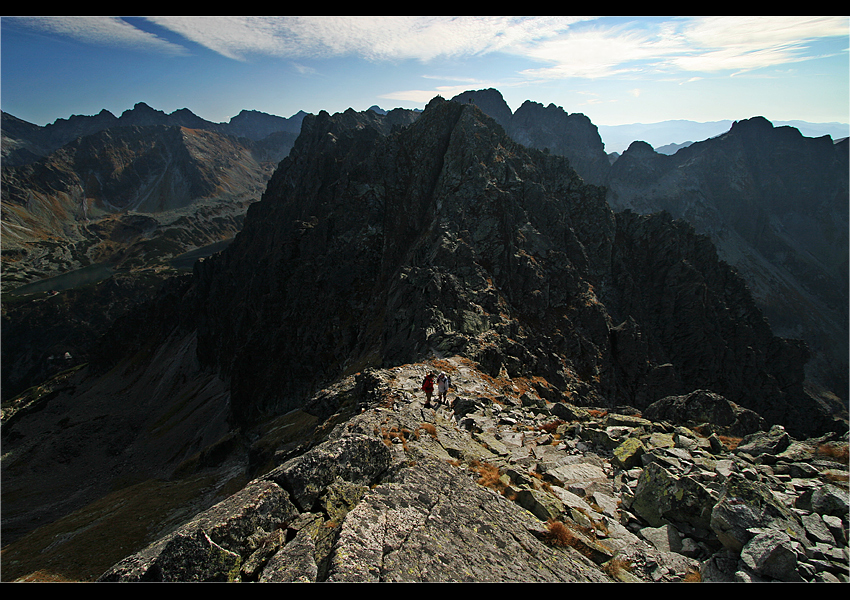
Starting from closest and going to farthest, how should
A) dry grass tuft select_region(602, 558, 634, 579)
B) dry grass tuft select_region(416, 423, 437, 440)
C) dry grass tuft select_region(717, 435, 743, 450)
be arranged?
1. dry grass tuft select_region(602, 558, 634, 579)
2. dry grass tuft select_region(416, 423, 437, 440)
3. dry grass tuft select_region(717, 435, 743, 450)

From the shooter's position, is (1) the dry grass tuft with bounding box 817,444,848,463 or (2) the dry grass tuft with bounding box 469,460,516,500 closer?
(2) the dry grass tuft with bounding box 469,460,516,500

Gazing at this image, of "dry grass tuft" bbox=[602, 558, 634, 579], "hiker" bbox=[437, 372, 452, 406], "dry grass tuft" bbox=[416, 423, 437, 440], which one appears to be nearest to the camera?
"dry grass tuft" bbox=[602, 558, 634, 579]

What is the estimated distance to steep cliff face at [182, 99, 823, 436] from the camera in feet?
137

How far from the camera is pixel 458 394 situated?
21625mm

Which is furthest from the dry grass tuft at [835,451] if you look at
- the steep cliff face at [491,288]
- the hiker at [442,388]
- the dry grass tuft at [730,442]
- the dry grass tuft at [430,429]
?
the steep cliff face at [491,288]

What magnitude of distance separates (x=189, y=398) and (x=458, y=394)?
10215 centimetres

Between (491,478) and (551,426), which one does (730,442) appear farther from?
(491,478)

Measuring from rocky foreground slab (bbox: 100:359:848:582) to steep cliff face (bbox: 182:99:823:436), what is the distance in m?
17.7

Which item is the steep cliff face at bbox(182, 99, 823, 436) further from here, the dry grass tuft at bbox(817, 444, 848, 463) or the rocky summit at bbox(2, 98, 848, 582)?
the dry grass tuft at bbox(817, 444, 848, 463)

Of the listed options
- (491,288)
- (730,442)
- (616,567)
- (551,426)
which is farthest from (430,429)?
(491,288)

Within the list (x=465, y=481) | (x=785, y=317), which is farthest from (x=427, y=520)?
(x=785, y=317)

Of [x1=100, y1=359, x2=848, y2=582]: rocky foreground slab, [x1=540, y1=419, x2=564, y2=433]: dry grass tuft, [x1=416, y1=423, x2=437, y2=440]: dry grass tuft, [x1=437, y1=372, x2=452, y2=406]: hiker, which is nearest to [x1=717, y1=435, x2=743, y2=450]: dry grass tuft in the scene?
[x1=100, y1=359, x2=848, y2=582]: rocky foreground slab
